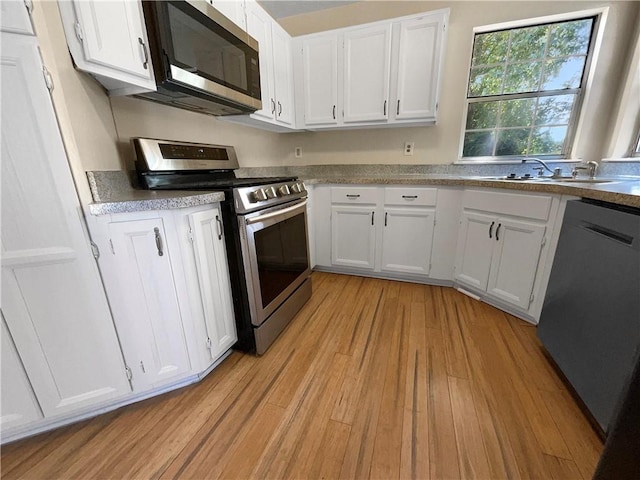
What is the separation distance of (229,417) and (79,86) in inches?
57.6

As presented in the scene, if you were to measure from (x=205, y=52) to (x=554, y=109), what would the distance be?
2.65 meters

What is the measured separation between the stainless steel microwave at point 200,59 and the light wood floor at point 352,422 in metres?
1.45

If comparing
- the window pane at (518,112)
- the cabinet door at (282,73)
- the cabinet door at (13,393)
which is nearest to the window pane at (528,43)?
the window pane at (518,112)

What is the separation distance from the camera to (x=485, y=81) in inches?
89.9

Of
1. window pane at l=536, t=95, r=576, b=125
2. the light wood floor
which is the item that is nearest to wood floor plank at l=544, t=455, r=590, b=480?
the light wood floor

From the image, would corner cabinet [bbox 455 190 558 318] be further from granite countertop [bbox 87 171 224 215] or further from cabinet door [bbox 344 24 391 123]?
granite countertop [bbox 87 171 224 215]

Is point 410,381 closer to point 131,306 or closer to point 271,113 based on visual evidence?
point 131,306

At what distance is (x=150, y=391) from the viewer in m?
1.21

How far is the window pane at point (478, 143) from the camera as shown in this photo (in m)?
2.36

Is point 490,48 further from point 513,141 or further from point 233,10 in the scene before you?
point 233,10

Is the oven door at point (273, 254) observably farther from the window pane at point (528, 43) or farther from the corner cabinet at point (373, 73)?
the window pane at point (528, 43)

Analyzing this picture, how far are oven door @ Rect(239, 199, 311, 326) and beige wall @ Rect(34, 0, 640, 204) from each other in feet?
2.18

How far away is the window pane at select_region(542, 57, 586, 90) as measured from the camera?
6.66ft

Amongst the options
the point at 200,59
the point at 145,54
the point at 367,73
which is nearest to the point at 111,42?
the point at 145,54
